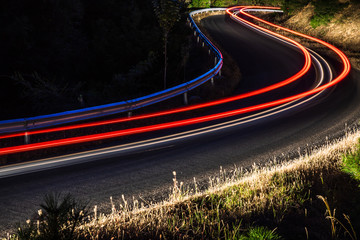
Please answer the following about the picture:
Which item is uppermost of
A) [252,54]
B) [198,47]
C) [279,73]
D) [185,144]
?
[198,47]

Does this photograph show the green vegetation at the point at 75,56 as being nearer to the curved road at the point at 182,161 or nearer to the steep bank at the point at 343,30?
the curved road at the point at 182,161

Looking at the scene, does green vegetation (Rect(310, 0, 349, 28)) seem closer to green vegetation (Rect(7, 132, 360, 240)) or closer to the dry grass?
the dry grass

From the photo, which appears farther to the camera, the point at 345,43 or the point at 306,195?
the point at 345,43

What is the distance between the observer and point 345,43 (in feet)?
86.0

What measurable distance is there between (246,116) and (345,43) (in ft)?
63.6

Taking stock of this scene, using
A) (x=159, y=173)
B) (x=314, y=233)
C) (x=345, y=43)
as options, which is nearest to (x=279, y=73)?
(x=345, y=43)

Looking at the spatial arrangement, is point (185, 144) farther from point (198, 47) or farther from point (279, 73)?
point (198, 47)

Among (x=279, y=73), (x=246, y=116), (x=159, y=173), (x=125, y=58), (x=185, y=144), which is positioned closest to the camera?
(x=159, y=173)

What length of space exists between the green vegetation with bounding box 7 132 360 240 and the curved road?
0.77m

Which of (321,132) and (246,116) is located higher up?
(246,116)

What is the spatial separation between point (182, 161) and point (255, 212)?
3.06 meters

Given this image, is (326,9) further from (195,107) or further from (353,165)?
(353,165)

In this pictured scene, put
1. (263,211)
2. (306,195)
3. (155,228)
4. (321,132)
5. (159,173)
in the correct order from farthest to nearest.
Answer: (321,132), (159,173), (306,195), (263,211), (155,228)

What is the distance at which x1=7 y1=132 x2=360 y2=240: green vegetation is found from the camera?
4621 millimetres
